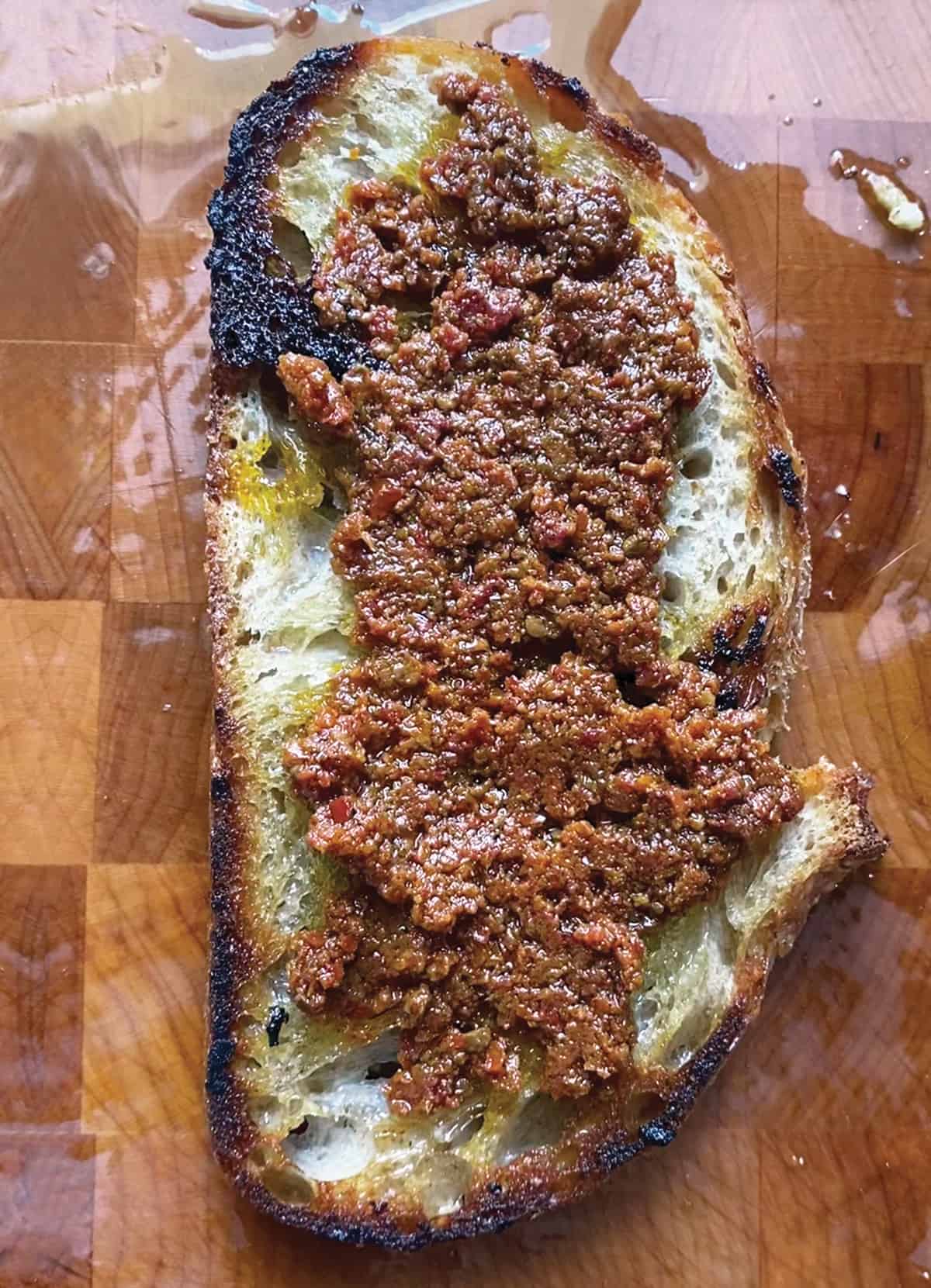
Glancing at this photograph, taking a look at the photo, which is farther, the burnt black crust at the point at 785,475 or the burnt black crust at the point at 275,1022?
the burnt black crust at the point at 785,475

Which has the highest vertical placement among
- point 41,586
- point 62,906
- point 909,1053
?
point 41,586

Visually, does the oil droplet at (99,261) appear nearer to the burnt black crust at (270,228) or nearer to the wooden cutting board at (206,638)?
the wooden cutting board at (206,638)

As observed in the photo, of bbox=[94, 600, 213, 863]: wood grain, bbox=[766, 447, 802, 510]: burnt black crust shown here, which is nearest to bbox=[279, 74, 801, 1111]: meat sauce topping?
bbox=[766, 447, 802, 510]: burnt black crust

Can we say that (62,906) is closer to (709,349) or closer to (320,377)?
(320,377)

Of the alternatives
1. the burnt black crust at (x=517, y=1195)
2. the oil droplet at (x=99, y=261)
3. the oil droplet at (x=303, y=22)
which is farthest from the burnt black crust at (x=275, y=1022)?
the oil droplet at (x=303, y=22)

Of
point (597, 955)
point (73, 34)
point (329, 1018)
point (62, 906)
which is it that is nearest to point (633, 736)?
point (597, 955)

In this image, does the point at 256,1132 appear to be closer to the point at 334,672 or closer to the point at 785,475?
the point at 334,672

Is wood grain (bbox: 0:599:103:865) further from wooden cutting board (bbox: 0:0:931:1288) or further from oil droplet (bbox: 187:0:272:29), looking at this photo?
oil droplet (bbox: 187:0:272:29)
